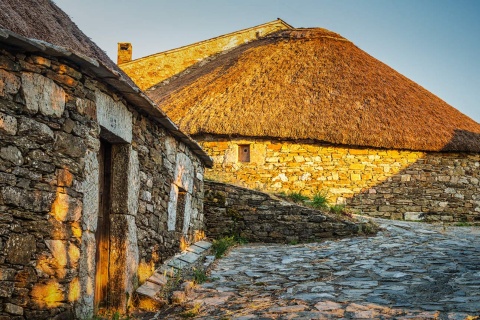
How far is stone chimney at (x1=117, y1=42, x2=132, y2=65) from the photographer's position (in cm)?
2139

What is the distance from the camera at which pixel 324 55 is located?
16234mm

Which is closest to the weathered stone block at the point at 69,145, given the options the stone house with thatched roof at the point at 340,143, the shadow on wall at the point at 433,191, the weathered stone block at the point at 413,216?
the stone house with thatched roof at the point at 340,143

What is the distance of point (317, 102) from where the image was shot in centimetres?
1434

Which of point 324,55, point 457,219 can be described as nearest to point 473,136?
point 457,219

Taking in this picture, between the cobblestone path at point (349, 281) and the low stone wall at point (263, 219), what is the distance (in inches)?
23.1

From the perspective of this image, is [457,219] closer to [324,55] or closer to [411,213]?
[411,213]

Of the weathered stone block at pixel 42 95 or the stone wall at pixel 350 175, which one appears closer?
the weathered stone block at pixel 42 95

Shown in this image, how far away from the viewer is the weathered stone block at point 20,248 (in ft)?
13.7

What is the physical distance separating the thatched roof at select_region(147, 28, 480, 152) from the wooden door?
7.80m

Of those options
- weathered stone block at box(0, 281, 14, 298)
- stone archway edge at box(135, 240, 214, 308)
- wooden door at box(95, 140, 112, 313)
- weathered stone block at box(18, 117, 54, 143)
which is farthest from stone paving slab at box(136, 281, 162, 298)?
weathered stone block at box(18, 117, 54, 143)

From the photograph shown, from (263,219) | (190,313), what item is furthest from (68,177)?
(263,219)

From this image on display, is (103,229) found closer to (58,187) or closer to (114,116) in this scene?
(114,116)

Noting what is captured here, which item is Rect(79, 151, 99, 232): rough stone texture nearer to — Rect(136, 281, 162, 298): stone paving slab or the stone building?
the stone building

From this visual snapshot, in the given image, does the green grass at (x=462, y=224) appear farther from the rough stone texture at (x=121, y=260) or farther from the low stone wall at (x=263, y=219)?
the rough stone texture at (x=121, y=260)
